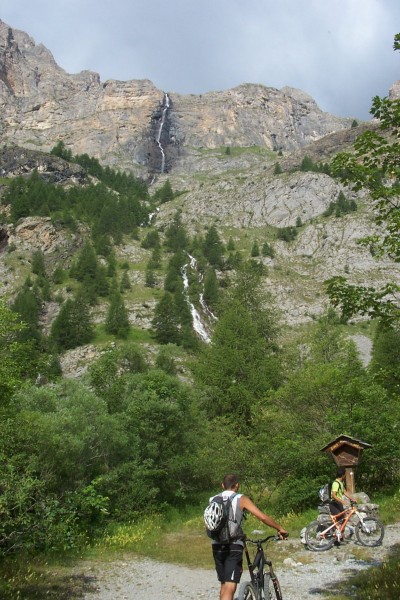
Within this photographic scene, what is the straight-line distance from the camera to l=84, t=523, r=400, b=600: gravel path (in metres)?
11.3

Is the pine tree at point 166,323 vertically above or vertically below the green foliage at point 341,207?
below

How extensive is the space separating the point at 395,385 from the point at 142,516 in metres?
16.6

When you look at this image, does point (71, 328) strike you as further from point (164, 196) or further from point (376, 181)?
point (164, 196)

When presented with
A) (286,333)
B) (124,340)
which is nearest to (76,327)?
(124,340)

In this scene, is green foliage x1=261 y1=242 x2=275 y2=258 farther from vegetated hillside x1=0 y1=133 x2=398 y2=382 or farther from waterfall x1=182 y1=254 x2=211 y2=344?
waterfall x1=182 y1=254 x2=211 y2=344

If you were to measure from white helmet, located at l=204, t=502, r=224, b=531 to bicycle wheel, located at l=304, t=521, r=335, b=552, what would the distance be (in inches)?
308

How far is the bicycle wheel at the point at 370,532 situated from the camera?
43.4ft

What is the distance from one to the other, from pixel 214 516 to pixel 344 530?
786 cm

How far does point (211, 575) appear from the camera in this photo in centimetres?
1377

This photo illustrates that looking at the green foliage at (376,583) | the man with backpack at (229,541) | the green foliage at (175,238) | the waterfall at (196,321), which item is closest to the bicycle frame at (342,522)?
the green foliage at (376,583)

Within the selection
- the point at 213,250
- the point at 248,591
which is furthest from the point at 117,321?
the point at 248,591

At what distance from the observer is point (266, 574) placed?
24.1ft

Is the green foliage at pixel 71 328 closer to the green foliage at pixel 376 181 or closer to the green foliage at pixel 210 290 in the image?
the green foliage at pixel 210 290

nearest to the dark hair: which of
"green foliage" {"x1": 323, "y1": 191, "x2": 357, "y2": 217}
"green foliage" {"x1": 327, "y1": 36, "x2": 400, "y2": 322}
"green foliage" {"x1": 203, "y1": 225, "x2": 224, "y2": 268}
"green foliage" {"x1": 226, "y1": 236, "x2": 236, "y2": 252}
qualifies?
"green foliage" {"x1": 327, "y1": 36, "x2": 400, "y2": 322}
